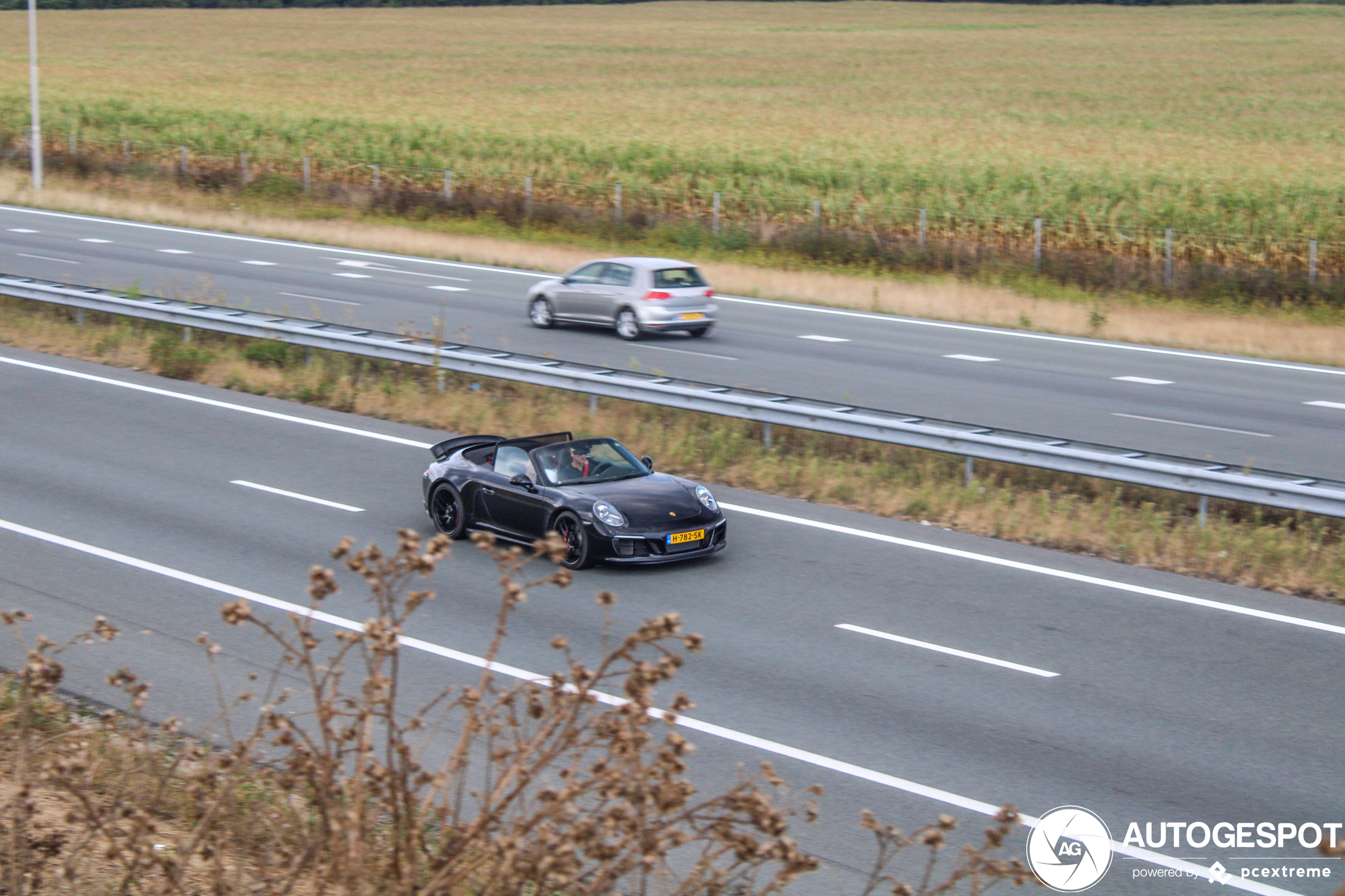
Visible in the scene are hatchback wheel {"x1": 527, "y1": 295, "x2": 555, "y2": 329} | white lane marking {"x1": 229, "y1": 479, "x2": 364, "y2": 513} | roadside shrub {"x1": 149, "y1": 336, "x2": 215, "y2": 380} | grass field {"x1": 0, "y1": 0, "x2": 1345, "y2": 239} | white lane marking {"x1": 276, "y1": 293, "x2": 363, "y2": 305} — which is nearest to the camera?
white lane marking {"x1": 229, "y1": 479, "x2": 364, "y2": 513}

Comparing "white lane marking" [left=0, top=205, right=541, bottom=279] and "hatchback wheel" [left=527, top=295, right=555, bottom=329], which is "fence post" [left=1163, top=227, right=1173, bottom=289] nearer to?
"white lane marking" [left=0, top=205, right=541, bottom=279]

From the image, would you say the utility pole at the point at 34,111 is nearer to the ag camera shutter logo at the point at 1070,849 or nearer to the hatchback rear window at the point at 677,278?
the hatchback rear window at the point at 677,278

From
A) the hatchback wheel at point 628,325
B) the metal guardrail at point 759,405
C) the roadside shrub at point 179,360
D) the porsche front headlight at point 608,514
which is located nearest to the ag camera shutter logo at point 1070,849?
the porsche front headlight at point 608,514

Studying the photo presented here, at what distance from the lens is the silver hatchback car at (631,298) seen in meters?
25.1

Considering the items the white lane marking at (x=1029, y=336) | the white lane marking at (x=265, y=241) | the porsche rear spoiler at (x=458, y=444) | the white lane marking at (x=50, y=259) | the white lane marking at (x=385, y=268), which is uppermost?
the white lane marking at (x=265, y=241)

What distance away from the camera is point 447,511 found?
13766 millimetres

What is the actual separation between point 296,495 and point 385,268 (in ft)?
62.7

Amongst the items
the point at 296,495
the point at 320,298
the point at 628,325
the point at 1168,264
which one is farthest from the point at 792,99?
the point at 296,495

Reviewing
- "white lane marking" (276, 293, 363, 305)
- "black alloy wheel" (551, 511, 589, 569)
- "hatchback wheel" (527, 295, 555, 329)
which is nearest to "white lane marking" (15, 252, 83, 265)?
"white lane marking" (276, 293, 363, 305)

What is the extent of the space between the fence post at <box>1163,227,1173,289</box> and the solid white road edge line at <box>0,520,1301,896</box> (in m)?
24.8

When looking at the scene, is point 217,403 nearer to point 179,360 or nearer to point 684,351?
point 179,360

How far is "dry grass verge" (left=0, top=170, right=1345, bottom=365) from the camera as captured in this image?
2742 cm

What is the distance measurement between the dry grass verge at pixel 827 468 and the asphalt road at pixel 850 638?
1.50ft

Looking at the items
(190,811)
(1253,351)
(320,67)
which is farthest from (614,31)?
(190,811)
